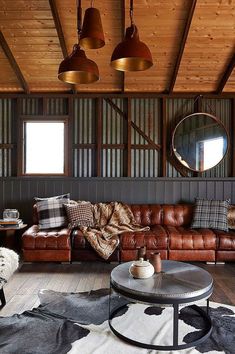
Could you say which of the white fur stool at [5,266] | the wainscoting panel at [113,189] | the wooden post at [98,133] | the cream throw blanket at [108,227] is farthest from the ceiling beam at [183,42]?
the white fur stool at [5,266]

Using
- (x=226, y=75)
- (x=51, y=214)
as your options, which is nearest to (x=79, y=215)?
(x=51, y=214)

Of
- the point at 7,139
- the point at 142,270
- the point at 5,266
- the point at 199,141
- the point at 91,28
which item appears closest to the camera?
the point at 91,28

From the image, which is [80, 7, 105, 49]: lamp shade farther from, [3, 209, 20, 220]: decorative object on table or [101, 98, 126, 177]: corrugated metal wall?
[3, 209, 20, 220]: decorative object on table

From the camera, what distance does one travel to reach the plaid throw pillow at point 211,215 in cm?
496

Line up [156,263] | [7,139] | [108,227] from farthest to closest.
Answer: [7,139] < [108,227] < [156,263]

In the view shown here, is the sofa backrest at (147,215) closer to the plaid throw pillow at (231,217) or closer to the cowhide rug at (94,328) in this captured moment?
the plaid throw pillow at (231,217)

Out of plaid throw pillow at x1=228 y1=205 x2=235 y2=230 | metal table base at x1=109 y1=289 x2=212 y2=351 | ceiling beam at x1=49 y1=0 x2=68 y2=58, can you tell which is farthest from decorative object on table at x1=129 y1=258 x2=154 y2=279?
ceiling beam at x1=49 y1=0 x2=68 y2=58

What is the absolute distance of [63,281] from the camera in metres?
3.88

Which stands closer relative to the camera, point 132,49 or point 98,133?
point 132,49

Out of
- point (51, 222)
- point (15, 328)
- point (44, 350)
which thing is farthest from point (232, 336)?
point (51, 222)

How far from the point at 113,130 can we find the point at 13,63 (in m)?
2.00

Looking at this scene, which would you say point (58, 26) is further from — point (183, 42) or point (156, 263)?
point (156, 263)

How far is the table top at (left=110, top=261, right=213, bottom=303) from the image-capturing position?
2301mm

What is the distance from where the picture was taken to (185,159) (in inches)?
222
